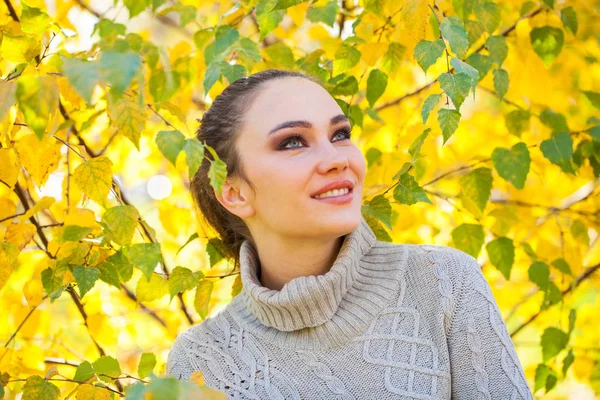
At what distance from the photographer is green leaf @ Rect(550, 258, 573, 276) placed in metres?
1.97

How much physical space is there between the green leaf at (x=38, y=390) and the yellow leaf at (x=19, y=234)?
0.27m

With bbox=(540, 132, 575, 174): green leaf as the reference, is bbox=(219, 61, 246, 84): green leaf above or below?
above

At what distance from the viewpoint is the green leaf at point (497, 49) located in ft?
5.80

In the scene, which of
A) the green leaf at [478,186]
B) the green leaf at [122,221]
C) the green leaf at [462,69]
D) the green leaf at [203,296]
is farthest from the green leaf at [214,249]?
the green leaf at [462,69]

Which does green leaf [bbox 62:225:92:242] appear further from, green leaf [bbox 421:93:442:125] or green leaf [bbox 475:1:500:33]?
green leaf [bbox 475:1:500:33]

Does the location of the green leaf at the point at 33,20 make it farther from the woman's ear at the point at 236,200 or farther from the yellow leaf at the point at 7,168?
the woman's ear at the point at 236,200

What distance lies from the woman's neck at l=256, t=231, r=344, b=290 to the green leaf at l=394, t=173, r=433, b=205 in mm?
166

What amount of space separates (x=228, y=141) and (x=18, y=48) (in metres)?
0.51

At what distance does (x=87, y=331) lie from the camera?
208 centimetres

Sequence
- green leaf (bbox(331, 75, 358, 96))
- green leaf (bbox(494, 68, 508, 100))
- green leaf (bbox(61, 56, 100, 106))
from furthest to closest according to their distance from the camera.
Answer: green leaf (bbox(331, 75, 358, 96)) < green leaf (bbox(494, 68, 508, 100)) < green leaf (bbox(61, 56, 100, 106))

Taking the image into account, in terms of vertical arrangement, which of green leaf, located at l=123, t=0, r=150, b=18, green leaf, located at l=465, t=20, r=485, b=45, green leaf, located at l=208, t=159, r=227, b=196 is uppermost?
green leaf, located at l=123, t=0, r=150, b=18

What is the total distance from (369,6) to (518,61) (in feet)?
2.62

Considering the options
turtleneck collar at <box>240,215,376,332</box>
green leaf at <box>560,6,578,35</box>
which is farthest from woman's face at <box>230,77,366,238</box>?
green leaf at <box>560,6,578,35</box>

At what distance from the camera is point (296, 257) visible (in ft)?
5.45
